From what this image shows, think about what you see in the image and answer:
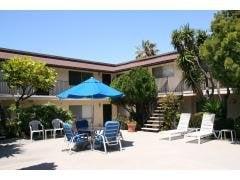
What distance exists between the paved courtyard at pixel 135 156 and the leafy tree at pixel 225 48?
2839 millimetres

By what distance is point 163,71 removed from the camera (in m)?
25.0

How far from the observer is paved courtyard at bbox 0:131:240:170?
9.87 meters

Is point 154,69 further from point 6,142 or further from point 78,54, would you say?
Answer: point 6,142

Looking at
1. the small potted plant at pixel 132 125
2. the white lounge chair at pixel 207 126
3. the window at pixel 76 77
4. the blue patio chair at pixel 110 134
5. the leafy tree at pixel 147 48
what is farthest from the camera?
the leafy tree at pixel 147 48

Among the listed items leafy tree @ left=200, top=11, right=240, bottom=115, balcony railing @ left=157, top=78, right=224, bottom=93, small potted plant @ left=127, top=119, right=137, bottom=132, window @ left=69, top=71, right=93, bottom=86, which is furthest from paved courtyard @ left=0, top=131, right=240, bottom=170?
window @ left=69, top=71, right=93, bottom=86

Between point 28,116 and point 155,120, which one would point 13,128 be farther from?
point 155,120

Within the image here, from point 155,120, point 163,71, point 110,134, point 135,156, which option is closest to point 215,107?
point 155,120

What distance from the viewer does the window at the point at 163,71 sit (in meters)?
24.3

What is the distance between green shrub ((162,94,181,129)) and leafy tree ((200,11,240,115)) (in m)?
6.46

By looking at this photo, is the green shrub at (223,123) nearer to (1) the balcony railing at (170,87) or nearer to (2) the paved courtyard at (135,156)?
(2) the paved courtyard at (135,156)

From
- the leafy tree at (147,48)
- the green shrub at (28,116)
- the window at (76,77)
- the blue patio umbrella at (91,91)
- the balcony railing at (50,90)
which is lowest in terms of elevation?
the green shrub at (28,116)

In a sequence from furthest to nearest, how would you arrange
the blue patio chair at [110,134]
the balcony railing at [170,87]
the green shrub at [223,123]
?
1. the balcony railing at [170,87]
2. the green shrub at [223,123]
3. the blue patio chair at [110,134]

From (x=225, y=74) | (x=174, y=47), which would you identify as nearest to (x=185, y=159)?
(x=225, y=74)

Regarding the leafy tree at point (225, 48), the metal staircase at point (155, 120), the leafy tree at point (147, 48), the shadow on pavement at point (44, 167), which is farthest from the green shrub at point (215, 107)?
the leafy tree at point (147, 48)
